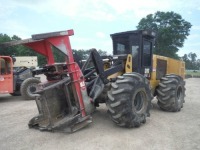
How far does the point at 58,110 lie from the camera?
5953mm

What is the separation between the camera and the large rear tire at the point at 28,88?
38.3 feet

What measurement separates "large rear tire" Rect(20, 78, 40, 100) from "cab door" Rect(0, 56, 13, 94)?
516 millimetres

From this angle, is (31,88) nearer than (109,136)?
No

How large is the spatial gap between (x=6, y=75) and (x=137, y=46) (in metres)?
6.52

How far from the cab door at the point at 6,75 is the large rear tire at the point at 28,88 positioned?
0.52 meters

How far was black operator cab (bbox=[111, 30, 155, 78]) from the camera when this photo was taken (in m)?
7.46

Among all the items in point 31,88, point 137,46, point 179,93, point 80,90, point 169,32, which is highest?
point 169,32

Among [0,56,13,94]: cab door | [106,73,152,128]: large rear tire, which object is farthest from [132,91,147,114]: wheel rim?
[0,56,13,94]: cab door

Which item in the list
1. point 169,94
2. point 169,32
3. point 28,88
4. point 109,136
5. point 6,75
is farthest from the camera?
point 169,32

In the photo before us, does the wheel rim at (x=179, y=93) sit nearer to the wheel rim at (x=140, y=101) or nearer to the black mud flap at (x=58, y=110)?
the wheel rim at (x=140, y=101)

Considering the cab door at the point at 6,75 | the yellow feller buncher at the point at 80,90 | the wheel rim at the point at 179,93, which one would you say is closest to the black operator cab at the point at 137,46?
the yellow feller buncher at the point at 80,90

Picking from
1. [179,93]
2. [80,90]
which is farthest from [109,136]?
[179,93]

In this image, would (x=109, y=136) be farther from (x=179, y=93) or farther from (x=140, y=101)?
(x=179, y=93)

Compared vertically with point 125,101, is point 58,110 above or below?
below
